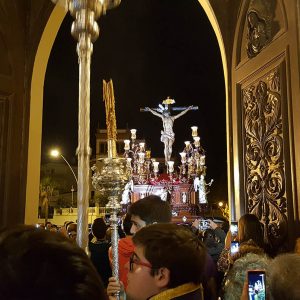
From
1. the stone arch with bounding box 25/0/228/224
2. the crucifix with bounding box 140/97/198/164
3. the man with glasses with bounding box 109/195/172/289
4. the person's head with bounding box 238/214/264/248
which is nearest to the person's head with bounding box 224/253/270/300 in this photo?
the man with glasses with bounding box 109/195/172/289

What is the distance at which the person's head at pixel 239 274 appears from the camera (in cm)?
277

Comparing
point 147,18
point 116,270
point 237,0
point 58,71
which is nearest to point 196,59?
point 147,18

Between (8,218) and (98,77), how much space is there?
13721 millimetres

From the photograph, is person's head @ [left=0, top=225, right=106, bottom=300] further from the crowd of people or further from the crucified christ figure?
the crucified christ figure

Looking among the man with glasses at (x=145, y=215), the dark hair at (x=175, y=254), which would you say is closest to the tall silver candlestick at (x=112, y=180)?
the man with glasses at (x=145, y=215)

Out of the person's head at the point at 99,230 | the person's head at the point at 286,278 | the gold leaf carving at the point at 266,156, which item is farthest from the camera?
the gold leaf carving at the point at 266,156

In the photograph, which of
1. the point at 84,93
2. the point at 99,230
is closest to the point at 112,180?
the point at 84,93

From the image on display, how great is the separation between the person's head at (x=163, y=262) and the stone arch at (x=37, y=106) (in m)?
Answer: 4.53

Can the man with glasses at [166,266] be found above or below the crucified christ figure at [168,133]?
below

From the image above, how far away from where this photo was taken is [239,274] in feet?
9.19

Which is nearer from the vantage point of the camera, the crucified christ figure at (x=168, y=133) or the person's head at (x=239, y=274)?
the person's head at (x=239, y=274)

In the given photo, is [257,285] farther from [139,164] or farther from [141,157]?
[139,164]

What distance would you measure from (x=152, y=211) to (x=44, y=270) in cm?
177

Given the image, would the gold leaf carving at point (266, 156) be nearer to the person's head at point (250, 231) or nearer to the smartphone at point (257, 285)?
the person's head at point (250, 231)
